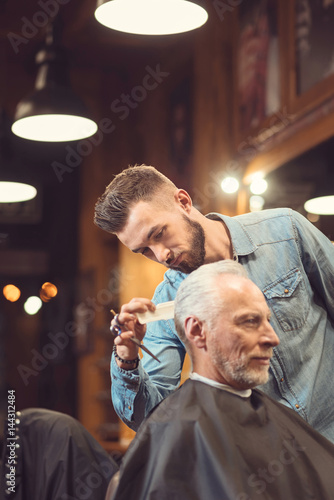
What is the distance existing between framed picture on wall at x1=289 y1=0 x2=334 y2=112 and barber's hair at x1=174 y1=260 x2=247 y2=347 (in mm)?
2267

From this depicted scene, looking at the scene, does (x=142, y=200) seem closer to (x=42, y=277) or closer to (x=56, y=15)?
(x=56, y=15)

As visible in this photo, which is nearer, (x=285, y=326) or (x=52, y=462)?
(x=285, y=326)

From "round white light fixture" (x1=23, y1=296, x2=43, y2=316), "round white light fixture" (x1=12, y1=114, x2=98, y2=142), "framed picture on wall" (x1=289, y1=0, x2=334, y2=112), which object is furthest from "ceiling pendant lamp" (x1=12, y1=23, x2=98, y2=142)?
"round white light fixture" (x1=23, y1=296, x2=43, y2=316)

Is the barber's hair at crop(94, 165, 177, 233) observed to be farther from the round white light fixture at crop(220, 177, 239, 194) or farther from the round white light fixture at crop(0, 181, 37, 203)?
the round white light fixture at crop(220, 177, 239, 194)

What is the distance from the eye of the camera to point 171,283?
2.39 metres

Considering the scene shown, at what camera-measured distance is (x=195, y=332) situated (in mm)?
2006

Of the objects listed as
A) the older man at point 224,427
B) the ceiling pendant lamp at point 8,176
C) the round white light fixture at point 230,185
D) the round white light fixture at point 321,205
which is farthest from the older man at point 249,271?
the round white light fixture at point 230,185

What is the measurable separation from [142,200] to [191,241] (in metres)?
0.22

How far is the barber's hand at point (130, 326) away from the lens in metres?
1.97

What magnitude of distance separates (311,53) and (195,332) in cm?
287

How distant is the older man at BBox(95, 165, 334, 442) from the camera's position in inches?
85.1

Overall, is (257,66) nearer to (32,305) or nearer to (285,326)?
(285,326)

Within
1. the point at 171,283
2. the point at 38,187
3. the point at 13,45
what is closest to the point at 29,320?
the point at 38,187

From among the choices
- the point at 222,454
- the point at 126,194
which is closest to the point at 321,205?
the point at 126,194
